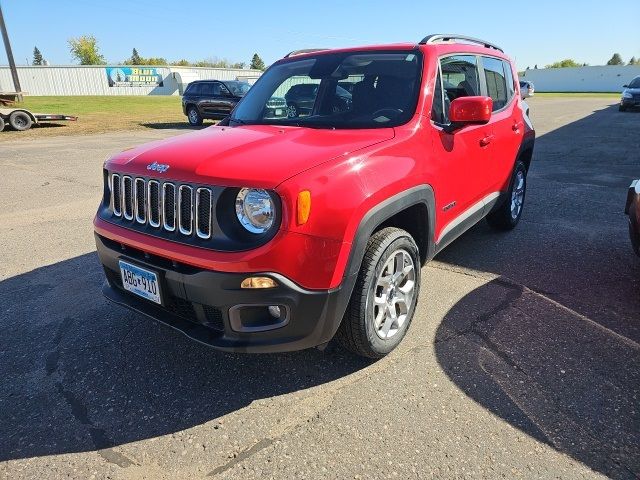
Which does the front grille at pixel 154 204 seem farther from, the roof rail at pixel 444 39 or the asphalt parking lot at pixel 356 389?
the roof rail at pixel 444 39

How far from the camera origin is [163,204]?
2494 millimetres

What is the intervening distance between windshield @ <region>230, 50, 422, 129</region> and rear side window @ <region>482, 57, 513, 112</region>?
49.4 inches

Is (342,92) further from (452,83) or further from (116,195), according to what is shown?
(116,195)

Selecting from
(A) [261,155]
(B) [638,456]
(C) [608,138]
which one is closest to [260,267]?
(A) [261,155]

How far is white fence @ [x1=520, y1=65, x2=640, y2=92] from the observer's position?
69.9 meters

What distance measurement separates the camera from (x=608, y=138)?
13.7m

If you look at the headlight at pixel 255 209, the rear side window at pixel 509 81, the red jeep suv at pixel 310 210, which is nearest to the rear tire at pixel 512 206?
the rear side window at pixel 509 81

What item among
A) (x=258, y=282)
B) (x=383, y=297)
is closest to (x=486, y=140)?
(x=383, y=297)

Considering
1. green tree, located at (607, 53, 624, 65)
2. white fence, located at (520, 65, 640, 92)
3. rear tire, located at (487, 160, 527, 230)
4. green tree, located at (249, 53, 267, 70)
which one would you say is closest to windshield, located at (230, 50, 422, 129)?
rear tire, located at (487, 160, 527, 230)

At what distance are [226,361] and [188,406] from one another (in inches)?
17.3

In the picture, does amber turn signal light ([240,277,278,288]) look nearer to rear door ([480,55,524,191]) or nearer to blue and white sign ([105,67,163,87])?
rear door ([480,55,524,191])

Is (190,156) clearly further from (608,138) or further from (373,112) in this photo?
(608,138)

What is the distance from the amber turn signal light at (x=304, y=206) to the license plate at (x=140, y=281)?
860 mm

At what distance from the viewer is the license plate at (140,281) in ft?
8.20
